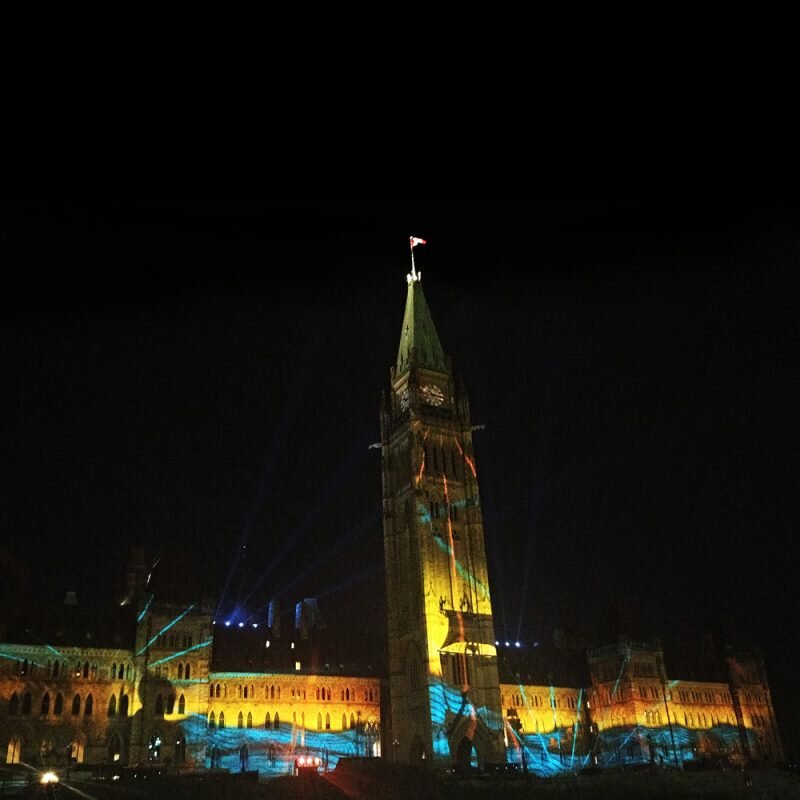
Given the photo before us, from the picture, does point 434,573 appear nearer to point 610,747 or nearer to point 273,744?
point 273,744

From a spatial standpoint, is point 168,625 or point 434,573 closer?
point 168,625

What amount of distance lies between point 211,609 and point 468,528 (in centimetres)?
2866

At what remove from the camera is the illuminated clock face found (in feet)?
317

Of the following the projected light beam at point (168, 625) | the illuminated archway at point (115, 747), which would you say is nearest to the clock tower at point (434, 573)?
the projected light beam at point (168, 625)

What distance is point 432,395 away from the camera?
319ft

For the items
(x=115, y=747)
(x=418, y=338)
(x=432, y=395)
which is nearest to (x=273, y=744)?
(x=115, y=747)

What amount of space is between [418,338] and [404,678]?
131 feet

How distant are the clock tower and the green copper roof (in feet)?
0.60

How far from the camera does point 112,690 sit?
242 ft

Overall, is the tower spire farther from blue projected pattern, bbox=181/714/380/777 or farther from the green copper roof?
blue projected pattern, bbox=181/714/380/777

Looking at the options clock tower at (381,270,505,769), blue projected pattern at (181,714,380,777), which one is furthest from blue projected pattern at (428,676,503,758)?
blue projected pattern at (181,714,380,777)

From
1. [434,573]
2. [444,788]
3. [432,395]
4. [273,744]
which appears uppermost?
[432,395]

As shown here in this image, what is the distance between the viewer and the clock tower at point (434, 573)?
79.6 m

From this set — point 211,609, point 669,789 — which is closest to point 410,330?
point 211,609
